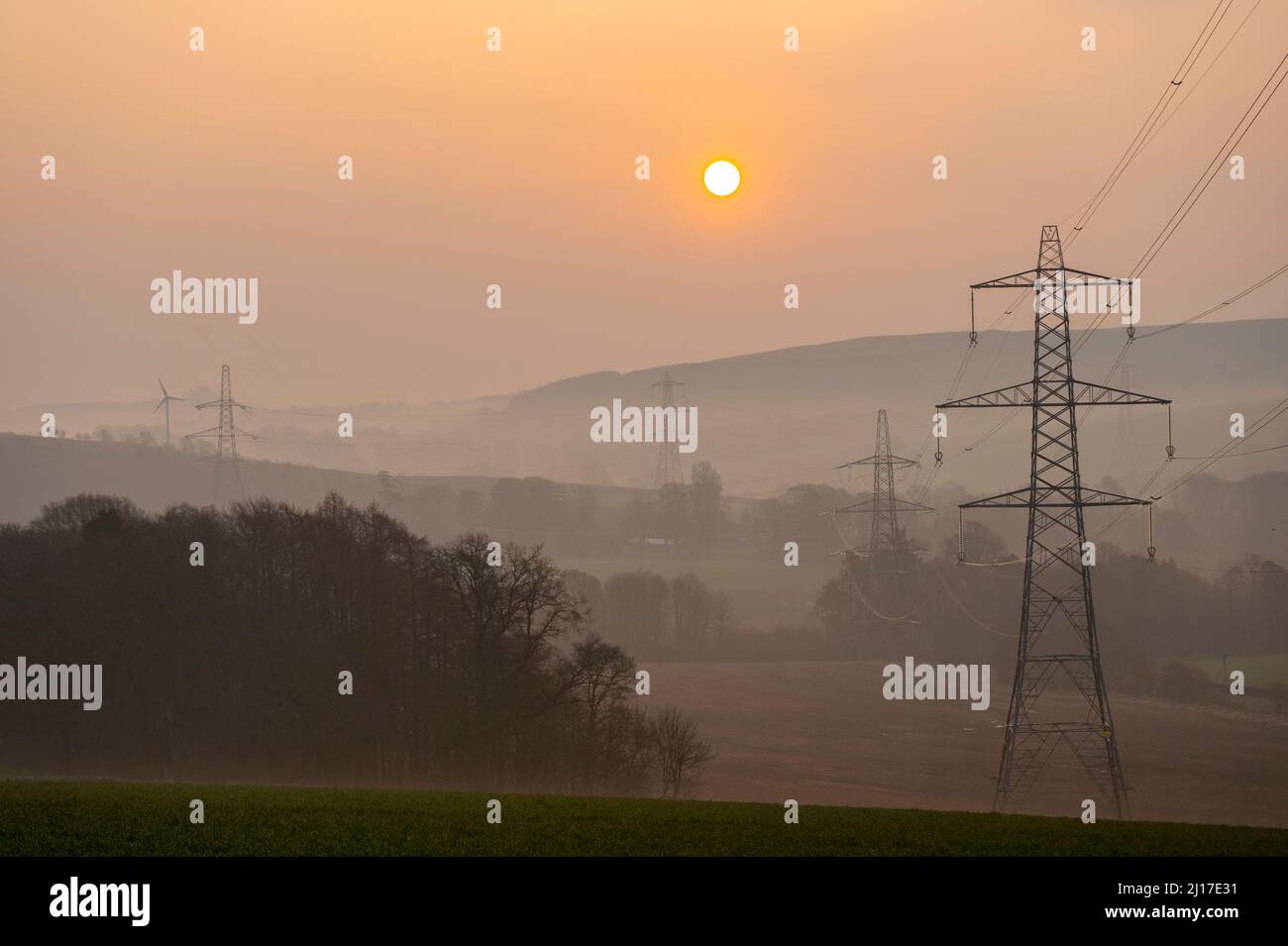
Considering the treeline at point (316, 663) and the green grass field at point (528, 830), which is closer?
the green grass field at point (528, 830)

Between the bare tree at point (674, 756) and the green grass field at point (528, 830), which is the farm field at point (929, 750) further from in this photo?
the green grass field at point (528, 830)

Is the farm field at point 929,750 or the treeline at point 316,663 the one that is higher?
the treeline at point 316,663

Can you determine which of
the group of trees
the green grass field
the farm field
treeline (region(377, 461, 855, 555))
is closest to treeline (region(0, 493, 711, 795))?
the farm field

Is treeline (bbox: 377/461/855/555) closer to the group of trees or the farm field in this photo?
the group of trees

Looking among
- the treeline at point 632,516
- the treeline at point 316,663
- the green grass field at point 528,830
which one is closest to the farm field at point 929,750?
the treeline at point 316,663

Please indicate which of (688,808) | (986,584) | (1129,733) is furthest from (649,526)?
(688,808)

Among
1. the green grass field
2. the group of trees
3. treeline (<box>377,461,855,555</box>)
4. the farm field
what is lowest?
the farm field
